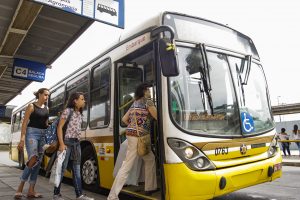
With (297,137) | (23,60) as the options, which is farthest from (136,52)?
(297,137)

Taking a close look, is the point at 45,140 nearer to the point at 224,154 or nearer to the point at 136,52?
the point at 136,52

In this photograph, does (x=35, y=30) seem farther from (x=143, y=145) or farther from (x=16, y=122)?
(x=143, y=145)

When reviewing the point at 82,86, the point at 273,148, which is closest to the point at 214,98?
the point at 273,148

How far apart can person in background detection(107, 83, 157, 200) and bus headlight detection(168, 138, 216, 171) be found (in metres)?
0.66

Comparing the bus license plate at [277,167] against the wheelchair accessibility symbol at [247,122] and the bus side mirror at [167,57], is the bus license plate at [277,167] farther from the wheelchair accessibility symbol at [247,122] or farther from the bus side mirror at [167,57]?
the bus side mirror at [167,57]

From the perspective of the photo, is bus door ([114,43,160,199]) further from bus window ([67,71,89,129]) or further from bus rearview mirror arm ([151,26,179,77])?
bus window ([67,71,89,129])

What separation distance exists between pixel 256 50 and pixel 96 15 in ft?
14.6

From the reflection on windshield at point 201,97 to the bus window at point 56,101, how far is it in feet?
15.6

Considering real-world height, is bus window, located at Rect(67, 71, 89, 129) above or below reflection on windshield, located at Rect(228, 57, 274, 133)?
above

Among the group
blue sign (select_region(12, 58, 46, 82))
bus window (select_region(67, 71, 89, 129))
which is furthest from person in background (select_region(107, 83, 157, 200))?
blue sign (select_region(12, 58, 46, 82))

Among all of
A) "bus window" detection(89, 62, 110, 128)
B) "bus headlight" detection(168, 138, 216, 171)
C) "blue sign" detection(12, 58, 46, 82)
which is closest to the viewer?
"bus headlight" detection(168, 138, 216, 171)

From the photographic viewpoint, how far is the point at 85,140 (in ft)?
21.7

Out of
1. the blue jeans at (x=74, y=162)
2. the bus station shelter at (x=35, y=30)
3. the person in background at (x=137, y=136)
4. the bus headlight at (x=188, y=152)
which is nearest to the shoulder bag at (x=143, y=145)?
the person in background at (x=137, y=136)

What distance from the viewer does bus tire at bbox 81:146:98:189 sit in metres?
6.19
